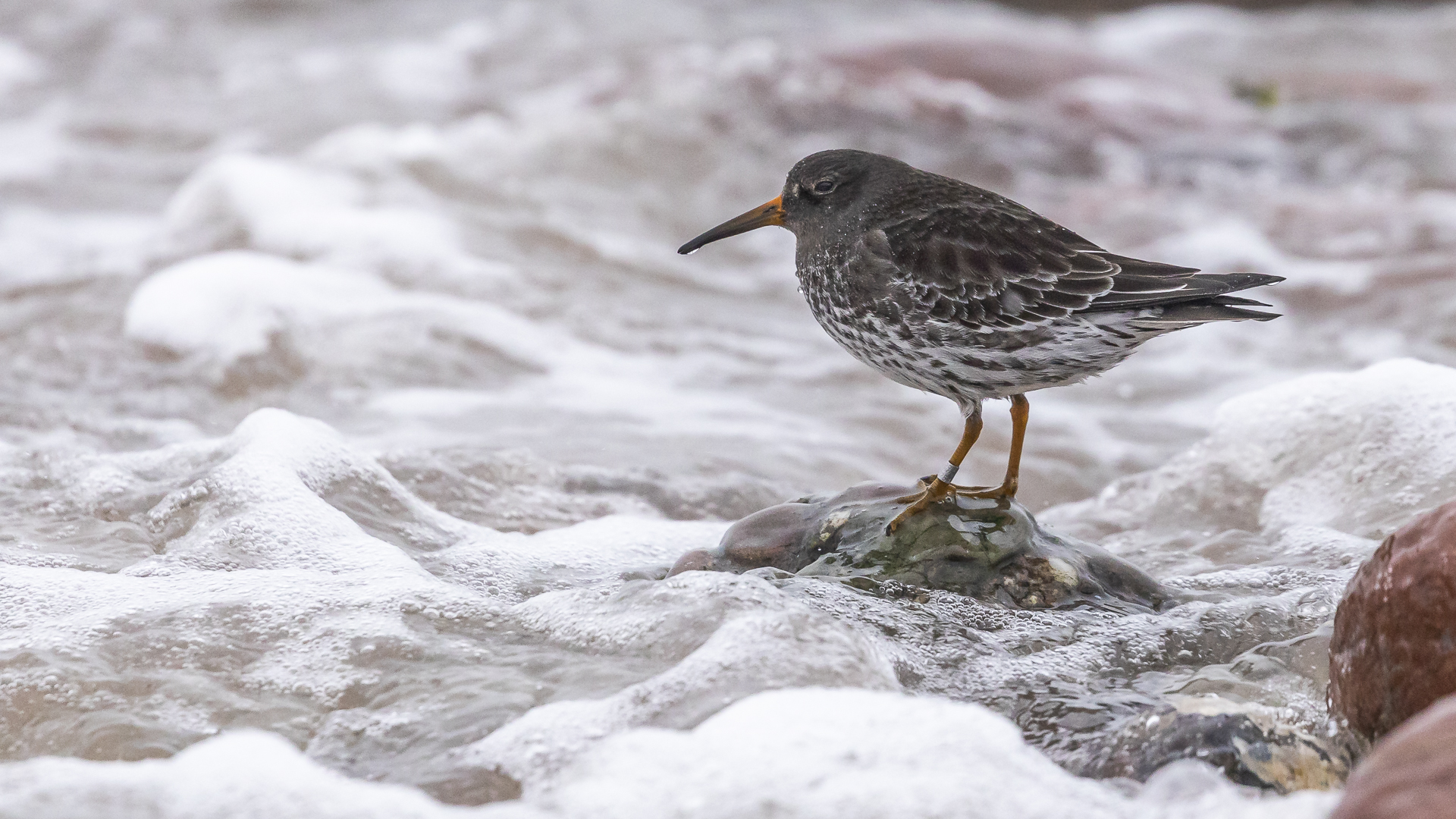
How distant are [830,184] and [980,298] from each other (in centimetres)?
88

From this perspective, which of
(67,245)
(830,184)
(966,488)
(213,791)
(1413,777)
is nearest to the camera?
(1413,777)

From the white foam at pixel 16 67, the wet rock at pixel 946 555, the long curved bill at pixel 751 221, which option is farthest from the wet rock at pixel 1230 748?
the white foam at pixel 16 67

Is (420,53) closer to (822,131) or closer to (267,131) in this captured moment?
(267,131)

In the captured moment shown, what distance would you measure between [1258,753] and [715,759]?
4.14 ft

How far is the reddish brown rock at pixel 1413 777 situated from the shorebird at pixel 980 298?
1.79 metres

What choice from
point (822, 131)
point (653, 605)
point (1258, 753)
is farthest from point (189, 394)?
point (822, 131)

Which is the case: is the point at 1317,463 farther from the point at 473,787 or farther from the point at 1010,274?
the point at 473,787

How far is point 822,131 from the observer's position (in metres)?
12.2

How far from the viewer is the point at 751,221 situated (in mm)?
5266

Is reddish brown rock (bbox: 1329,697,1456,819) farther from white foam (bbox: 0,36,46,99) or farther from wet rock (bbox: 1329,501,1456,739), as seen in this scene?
white foam (bbox: 0,36,46,99)

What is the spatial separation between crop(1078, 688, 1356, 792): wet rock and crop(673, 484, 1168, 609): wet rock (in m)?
0.87

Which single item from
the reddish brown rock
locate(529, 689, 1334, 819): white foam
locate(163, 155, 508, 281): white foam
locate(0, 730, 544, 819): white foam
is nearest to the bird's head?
locate(529, 689, 1334, 819): white foam

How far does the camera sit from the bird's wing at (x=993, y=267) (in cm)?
431

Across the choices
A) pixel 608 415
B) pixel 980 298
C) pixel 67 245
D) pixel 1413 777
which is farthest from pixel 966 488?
pixel 67 245
